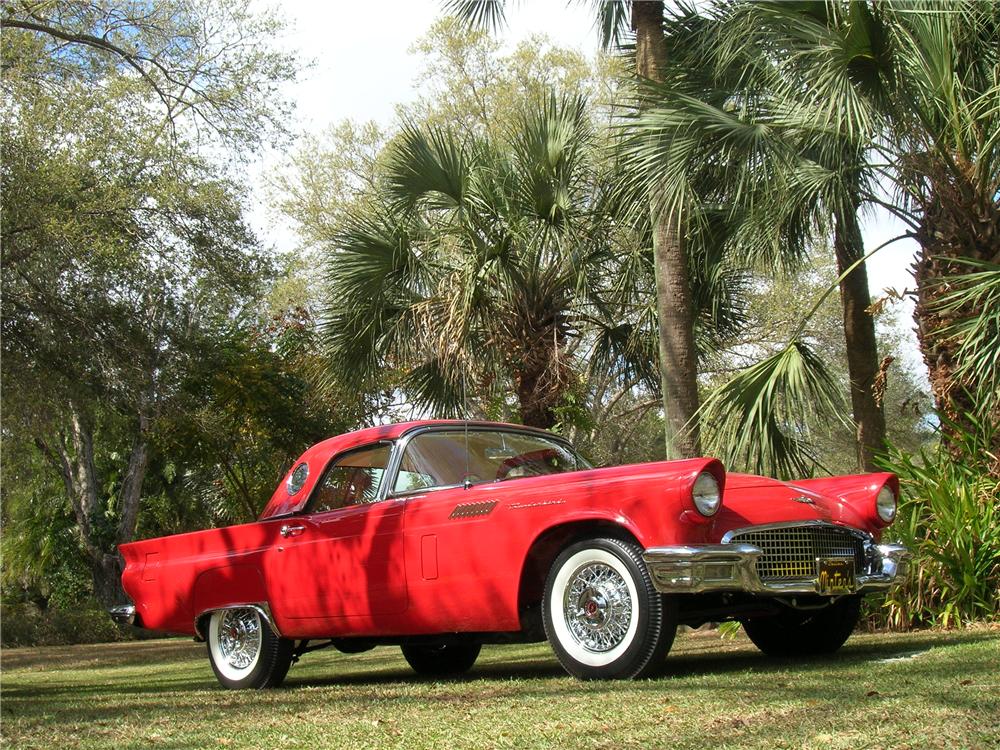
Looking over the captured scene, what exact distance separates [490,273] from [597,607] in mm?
7577

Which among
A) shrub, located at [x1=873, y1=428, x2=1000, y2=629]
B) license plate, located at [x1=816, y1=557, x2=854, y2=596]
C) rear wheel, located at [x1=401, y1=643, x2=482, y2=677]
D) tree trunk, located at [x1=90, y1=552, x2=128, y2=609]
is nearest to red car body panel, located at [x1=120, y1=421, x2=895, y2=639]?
license plate, located at [x1=816, y1=557, x2=854, y2=596]

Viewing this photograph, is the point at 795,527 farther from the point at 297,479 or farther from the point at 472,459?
the point at 297,479

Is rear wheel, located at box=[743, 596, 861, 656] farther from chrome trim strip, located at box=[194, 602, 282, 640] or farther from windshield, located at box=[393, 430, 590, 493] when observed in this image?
chrome trim strip, located at box=[194, 602, 282, 640]

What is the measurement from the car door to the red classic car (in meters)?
0.01

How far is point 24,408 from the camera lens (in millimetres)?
12703

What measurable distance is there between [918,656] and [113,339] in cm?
940

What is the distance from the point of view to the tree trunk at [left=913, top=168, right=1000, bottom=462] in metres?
9.16

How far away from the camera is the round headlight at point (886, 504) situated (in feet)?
22.3

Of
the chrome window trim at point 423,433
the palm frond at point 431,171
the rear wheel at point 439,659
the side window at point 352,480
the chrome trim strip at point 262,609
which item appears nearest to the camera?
the chrome window trim at point 423,433

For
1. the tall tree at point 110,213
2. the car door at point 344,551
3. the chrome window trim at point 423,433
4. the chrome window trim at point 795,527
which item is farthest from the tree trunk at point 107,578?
the chrome window trim at point 795,527

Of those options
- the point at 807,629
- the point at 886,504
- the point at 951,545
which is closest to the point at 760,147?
the point at 951,545

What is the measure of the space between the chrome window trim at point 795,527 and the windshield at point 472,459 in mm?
1732

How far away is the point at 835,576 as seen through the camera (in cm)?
616

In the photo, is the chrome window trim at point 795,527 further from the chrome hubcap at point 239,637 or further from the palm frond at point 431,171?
the palm frond at point 431,171
